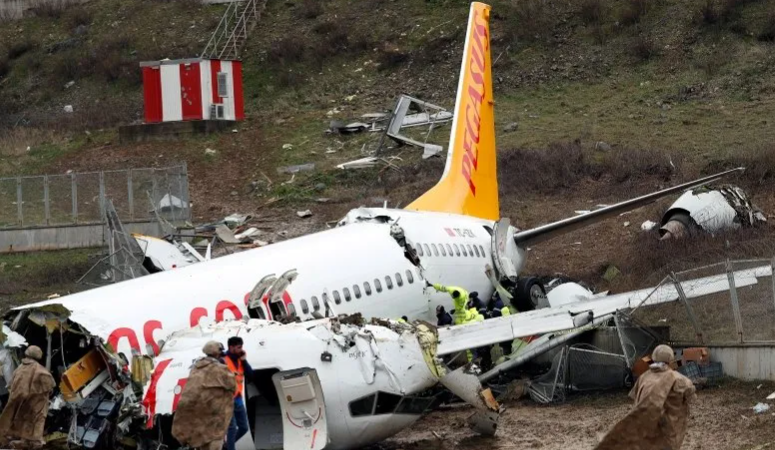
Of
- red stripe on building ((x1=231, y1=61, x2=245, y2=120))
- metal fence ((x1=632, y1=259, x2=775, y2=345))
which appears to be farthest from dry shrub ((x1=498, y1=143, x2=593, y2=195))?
metal fence ((x1=632, y1=259, x2=775, y2=345))

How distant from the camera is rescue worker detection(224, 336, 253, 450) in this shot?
64.6 feet

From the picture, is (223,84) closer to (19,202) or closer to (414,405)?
(19,202)

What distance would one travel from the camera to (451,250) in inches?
1180

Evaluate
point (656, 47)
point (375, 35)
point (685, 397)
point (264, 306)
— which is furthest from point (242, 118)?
point (685, 397)

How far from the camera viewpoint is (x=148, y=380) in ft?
66.1

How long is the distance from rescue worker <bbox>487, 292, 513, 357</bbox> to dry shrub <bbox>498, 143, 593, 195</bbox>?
14.8 m

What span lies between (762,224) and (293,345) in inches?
803

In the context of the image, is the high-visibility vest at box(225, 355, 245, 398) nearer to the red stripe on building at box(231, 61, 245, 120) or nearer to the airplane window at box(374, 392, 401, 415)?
the airplane window at box(374, 392, 401, 415)

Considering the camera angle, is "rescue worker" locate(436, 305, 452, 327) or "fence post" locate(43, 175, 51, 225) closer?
"rescue worker" locate(436, 305, 452, 327)

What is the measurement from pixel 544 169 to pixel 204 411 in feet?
95.6

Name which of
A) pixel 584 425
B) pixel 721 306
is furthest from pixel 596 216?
pixel 584 425

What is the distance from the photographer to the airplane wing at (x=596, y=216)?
29953 millimetres

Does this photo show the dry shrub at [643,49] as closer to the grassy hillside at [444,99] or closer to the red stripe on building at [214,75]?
the grassy hillside at [444,99]

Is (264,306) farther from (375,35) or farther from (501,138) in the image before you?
(375,35)
